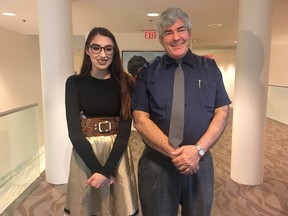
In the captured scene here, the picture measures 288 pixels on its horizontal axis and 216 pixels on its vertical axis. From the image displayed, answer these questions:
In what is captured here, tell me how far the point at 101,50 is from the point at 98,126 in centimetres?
46

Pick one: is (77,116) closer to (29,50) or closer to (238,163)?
(238,163)

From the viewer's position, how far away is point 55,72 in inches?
138

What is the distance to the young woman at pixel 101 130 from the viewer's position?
164 cm

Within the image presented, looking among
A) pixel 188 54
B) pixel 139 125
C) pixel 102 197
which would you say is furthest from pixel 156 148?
pixel 188 54

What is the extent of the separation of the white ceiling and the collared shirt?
2.65 meters

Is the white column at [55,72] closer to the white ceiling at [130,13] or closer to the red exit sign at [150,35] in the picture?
the white ceiling at [130,13]


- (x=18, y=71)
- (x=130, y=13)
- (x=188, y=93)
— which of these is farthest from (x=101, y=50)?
(x=18, y=71)

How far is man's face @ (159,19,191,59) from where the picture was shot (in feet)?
5.02

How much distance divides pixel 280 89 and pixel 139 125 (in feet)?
27.2

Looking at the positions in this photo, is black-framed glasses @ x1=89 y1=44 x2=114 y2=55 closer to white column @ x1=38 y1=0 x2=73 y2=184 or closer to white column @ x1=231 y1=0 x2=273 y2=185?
white column @ x1=38 y1=0 x2=73 y2=184

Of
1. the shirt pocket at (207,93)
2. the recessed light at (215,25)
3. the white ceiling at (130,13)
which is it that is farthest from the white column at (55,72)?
the recessed light at (215,25)

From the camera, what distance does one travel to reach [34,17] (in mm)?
5043

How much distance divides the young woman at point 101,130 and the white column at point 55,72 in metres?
1.97

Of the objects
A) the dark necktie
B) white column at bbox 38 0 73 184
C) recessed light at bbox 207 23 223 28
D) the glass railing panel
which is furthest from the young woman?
recessed light at bbox 207 23 223 28
